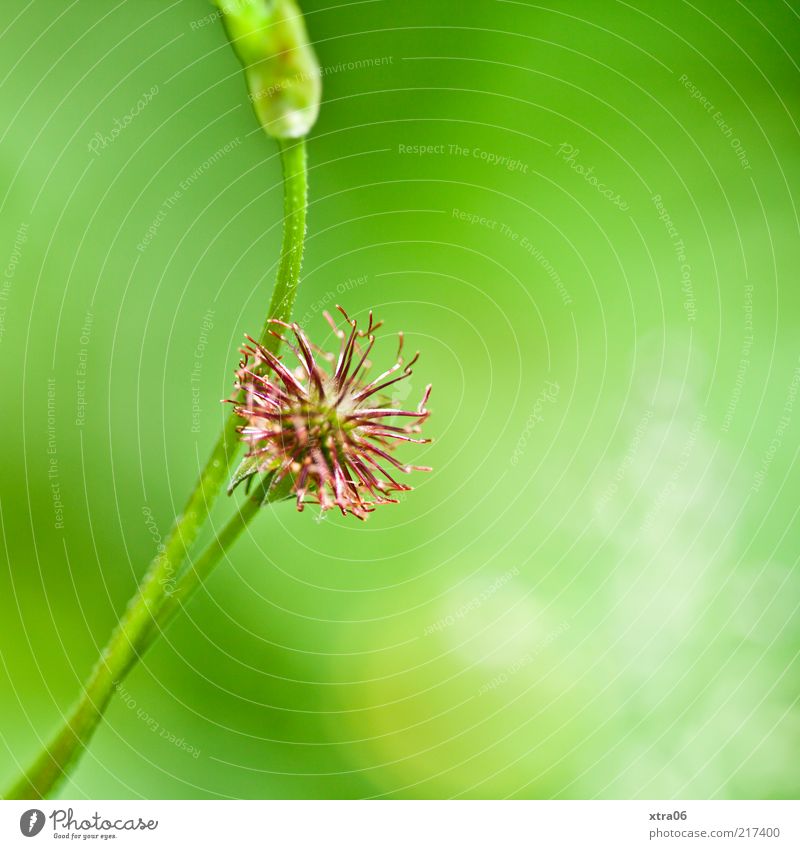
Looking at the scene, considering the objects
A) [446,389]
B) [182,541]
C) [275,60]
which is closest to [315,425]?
[182,541]

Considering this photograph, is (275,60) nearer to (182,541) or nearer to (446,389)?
(182,541)

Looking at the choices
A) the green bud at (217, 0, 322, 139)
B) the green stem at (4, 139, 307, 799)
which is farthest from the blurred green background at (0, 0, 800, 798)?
the green bud at (217, 0, 322, 139)

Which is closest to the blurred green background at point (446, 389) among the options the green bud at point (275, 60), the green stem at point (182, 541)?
the green stem at point (182, 541)

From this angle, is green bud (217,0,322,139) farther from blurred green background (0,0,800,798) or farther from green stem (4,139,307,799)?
blurred green background (0,0,800,798)

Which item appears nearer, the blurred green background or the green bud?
the green bud

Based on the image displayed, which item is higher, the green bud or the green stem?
the green bud

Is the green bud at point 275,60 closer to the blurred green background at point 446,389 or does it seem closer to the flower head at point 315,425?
the flower head at point 315,425
